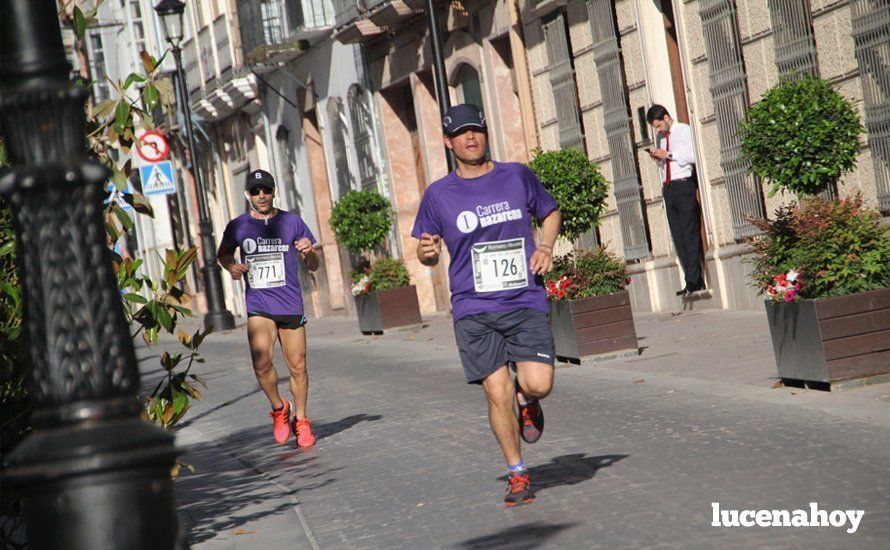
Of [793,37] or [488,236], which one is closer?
[488,236]

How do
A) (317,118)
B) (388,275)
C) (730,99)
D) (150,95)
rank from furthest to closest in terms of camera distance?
1. (317,118)
2. (388,275)
3. (730,99)
4. (150,95)

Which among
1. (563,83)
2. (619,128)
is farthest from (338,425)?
(563,83)

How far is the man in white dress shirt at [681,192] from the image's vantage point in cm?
1825

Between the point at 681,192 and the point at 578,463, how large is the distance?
33.8 feet

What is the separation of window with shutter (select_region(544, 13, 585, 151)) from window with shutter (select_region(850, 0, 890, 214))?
789 centimetres

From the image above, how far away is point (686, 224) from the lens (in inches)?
719

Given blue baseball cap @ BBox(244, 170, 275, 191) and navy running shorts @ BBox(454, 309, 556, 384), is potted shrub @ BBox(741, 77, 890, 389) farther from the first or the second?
blue baseball cap @ BBox(244, 170, 275, 191)

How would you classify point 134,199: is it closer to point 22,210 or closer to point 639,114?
point 22,210

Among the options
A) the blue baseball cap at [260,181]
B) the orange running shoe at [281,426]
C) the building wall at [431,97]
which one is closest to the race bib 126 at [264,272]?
the blue baseball cap at [260,181]

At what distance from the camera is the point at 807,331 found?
32.8 feet

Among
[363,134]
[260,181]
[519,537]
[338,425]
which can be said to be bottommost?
[519,537]

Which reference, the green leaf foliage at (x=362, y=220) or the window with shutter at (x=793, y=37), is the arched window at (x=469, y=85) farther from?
the window with shutter at (x=793, y=37)

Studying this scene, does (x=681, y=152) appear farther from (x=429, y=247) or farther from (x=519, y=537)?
(x=519, y=537)

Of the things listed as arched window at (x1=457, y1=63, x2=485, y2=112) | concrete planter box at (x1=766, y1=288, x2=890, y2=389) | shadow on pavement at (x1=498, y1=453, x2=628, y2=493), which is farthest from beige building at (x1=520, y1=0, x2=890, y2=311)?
shadow on pavement at (x1=498, y1=453, x2=628, y2=493)
